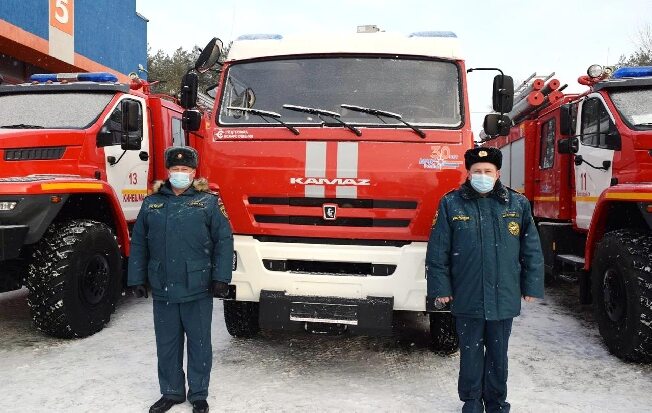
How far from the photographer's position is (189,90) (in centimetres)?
465

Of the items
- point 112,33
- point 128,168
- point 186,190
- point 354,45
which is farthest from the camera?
point 112,33

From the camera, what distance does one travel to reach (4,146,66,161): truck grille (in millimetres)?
5281

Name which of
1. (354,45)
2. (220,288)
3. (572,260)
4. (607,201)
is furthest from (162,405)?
(572,260)

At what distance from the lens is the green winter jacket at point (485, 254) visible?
131 inches

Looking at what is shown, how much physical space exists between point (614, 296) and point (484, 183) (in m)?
2.30

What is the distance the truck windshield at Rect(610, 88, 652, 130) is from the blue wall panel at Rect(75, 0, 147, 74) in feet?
40.8

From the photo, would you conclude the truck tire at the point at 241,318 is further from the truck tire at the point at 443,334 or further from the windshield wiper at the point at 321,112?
the windshield wiper at the point at 321,112

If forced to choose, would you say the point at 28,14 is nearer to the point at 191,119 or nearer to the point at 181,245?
the point at 191,119

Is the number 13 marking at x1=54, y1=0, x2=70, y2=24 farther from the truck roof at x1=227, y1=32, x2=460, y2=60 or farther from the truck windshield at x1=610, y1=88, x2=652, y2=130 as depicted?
the truck windshield at x1=610, y1=88, x2=652, y2=130

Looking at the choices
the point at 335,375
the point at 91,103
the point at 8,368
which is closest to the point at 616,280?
the point at 335,375

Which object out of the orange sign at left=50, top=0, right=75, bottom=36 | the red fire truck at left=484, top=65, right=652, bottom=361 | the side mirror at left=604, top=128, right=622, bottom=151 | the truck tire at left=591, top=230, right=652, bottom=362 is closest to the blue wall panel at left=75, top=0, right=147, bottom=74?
the orange sign at left=50, top=0, right=75, bottom=36

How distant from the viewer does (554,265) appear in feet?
21.4

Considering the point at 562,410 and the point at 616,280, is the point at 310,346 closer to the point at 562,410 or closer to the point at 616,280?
the point at 562,410

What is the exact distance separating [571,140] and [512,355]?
8.17 ft
